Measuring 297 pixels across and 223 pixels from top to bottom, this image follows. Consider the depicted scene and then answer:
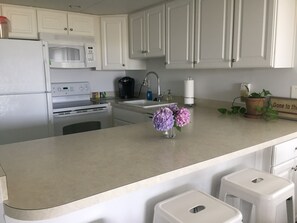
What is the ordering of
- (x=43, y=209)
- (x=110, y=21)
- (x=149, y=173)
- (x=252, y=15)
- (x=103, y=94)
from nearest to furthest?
(x=43, y=209) < (x=149, y=173) < (x=252, y=15) < (x=110, y=21) < (x=103, y=94)

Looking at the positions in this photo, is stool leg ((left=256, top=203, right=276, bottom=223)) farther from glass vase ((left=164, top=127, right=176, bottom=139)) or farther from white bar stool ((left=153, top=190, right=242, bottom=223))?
glass vase ((left=164, top=127, right=176, bottom=139))

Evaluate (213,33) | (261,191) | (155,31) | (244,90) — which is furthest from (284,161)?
(155,31)

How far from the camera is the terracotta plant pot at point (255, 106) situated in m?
2.09

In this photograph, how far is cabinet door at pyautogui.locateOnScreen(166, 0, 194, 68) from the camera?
2.55 meters

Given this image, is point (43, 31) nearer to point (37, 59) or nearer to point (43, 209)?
point (37, 59)

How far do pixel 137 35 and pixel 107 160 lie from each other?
2469mm

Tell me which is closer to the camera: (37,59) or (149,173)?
(149,173)

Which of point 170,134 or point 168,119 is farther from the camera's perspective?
point 170,134

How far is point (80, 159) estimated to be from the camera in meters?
1.18

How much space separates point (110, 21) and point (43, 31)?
0.89 m

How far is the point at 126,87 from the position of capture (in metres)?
3.76

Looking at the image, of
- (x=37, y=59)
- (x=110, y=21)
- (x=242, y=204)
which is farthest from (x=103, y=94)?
(x=242, y=204)

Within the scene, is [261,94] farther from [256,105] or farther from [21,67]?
[21,67]

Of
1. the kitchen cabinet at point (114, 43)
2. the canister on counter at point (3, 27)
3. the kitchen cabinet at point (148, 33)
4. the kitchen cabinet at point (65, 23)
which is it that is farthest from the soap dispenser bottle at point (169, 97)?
the canister on counter at point (3, 27)
